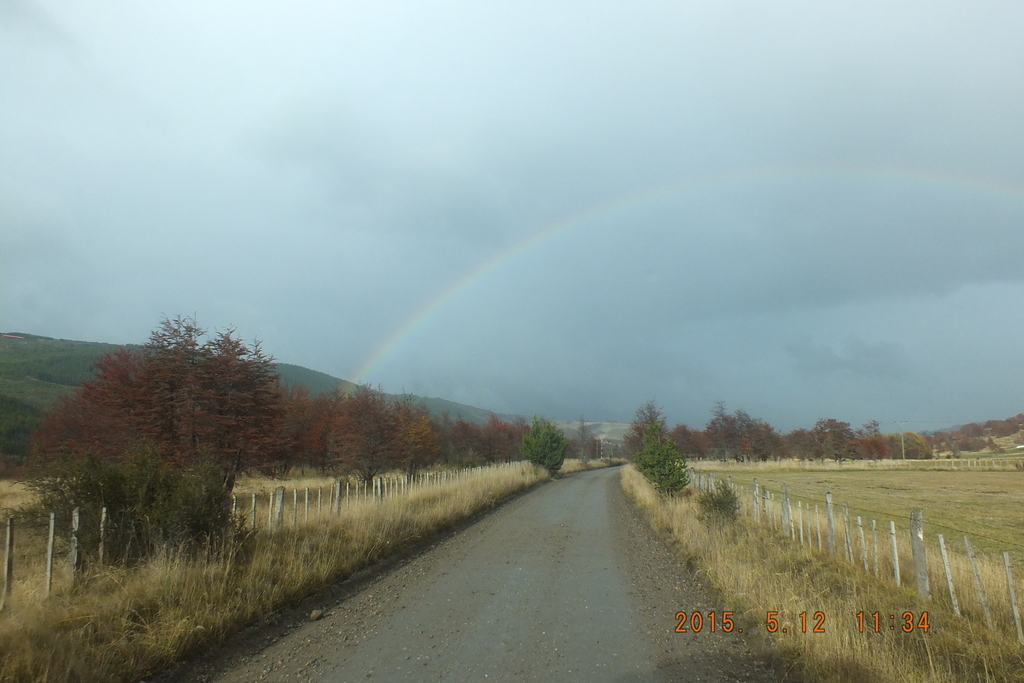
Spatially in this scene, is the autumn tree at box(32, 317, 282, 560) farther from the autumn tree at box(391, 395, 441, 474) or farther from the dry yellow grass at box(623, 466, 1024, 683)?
the autumn tree at box(391, 395, 441, 474)

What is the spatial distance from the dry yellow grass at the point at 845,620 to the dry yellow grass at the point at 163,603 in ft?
20.4

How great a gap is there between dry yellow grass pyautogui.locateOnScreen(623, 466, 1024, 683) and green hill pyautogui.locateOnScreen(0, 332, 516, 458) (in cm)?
2116

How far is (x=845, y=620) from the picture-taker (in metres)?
6.09

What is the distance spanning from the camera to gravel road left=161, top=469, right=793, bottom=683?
5.39m

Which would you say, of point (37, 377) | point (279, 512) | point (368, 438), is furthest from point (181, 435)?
point (37, 377)

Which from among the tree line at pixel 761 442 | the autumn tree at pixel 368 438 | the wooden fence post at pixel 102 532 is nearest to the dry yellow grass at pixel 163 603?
the wooden fence post at pixel 102 532

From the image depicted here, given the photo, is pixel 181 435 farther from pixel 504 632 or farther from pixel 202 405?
pixel 504 632

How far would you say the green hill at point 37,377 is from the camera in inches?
2351

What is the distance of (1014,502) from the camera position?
25.5m

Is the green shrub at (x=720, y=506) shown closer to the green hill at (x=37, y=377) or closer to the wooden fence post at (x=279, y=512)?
the wooden fence post at (x=279, y=512)

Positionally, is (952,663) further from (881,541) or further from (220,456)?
(220,456)

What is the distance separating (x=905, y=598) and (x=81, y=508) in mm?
11300

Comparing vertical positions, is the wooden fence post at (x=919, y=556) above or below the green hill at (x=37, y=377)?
below

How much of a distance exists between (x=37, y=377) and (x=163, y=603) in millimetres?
143030
